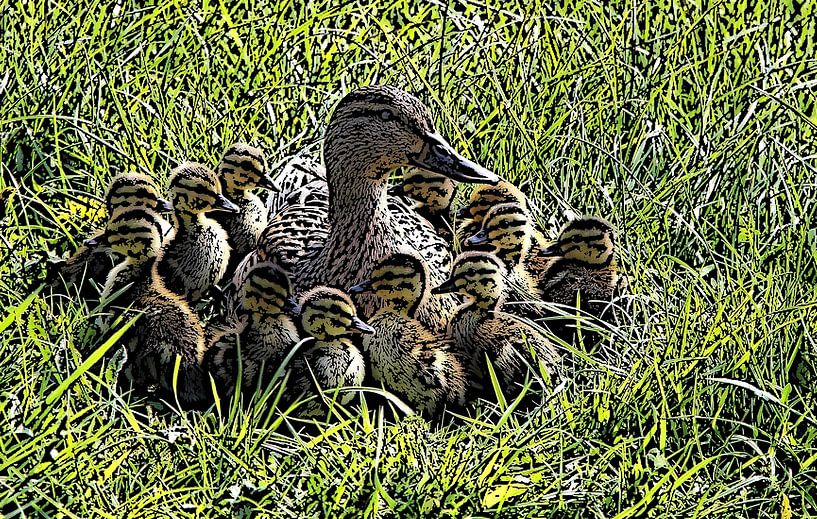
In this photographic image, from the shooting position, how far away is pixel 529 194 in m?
5.16

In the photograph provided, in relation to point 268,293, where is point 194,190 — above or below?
above

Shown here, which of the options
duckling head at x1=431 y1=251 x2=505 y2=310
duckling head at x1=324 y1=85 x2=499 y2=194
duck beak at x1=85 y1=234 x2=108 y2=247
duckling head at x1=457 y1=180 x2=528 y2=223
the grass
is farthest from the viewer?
duckling head at x1=457 y1=180 x2=528 y2=223

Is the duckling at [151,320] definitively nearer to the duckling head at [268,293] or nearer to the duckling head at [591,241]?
the duckling head at [268,293]

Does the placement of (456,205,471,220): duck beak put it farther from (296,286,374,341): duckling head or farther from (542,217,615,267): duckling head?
(296,286,374,341): duckling head

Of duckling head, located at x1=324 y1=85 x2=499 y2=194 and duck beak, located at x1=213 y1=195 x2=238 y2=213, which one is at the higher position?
duckling head, located at x1=324 y1=85 x2=499 y2=194

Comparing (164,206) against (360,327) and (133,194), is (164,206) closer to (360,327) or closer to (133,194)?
(133,194)

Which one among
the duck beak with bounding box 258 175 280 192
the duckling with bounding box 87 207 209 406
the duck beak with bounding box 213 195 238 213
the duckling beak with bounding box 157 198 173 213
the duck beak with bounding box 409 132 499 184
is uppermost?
the duck beak with bounding box 409 132 499 184

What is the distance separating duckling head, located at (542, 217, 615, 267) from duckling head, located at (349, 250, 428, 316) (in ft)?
1.74

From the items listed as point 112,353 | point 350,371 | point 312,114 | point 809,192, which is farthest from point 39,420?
point 809,192

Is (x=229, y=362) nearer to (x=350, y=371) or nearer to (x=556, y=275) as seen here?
(x=350, y=371)

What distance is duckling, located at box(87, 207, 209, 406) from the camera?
13.4ft

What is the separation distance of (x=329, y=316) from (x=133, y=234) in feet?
2.57

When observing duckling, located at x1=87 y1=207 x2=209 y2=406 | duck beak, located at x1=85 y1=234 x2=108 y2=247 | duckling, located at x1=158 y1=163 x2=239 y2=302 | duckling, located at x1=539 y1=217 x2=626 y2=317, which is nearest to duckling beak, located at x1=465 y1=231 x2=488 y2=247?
duckling, located at x1=539 y1=217 x2=626 y2=317

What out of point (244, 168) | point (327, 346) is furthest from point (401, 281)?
point (244, 168)
